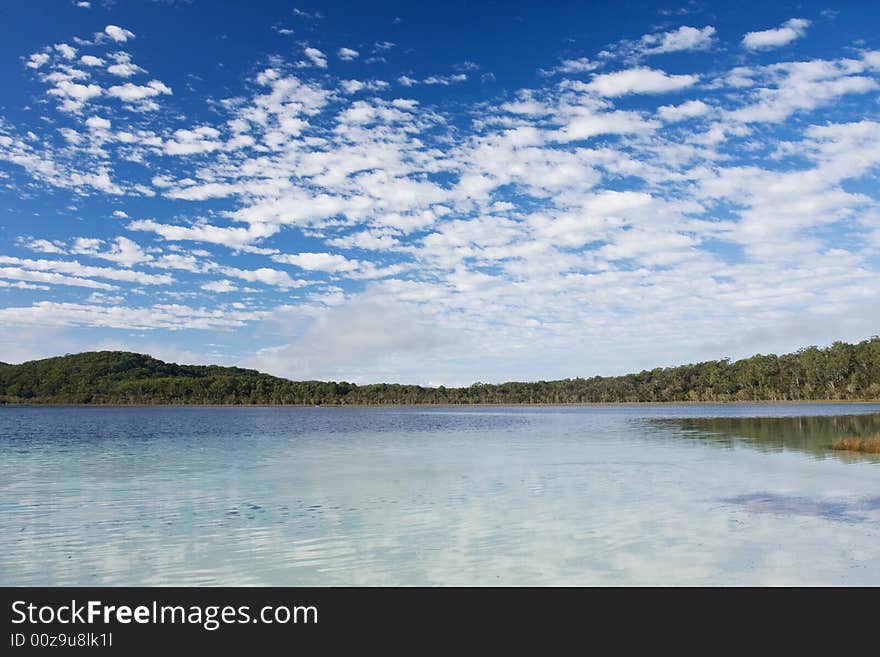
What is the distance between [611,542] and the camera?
620 inches

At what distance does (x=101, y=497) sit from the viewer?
23.6 m

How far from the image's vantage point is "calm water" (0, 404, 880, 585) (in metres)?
13.5

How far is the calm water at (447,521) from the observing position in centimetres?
1352

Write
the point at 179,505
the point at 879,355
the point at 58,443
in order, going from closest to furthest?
the point at 179,505 → the point at 58,443 → the point at 879,355

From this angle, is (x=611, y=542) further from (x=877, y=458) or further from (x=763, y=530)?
(x=877, y=458)

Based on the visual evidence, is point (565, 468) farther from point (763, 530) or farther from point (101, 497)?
point (101, 497)

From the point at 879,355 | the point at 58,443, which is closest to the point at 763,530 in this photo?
the point at 58,443

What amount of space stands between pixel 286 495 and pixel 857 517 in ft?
55.1

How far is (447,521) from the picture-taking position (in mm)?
18562
